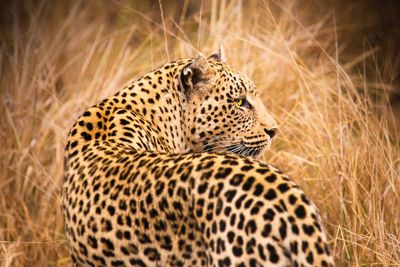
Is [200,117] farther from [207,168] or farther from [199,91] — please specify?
[207,168]

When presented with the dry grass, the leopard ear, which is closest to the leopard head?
the leopard ear

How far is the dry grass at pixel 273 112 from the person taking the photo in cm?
531

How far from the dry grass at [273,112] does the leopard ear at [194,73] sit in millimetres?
554

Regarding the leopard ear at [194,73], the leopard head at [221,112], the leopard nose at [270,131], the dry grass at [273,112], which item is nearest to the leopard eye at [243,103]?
the leopard head at [221,112]

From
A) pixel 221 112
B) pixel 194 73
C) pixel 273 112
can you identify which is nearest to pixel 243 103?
pixel 221 112

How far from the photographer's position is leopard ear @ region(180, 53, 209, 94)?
473 centimetres

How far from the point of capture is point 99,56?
27.2ft

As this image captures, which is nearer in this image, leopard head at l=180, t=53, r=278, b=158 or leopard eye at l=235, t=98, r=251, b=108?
leopard head at l=180, t=53, r=278, b=158

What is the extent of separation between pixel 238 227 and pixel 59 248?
2999 millimetres

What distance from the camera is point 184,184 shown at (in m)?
3.49

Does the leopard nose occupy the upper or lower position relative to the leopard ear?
lower

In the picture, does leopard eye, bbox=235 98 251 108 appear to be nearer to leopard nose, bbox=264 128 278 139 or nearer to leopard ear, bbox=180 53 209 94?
leopard nose, bbox=264 128 278 139

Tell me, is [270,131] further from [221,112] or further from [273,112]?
[273,112]

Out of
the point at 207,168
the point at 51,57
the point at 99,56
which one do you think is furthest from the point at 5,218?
the point at 207,168
